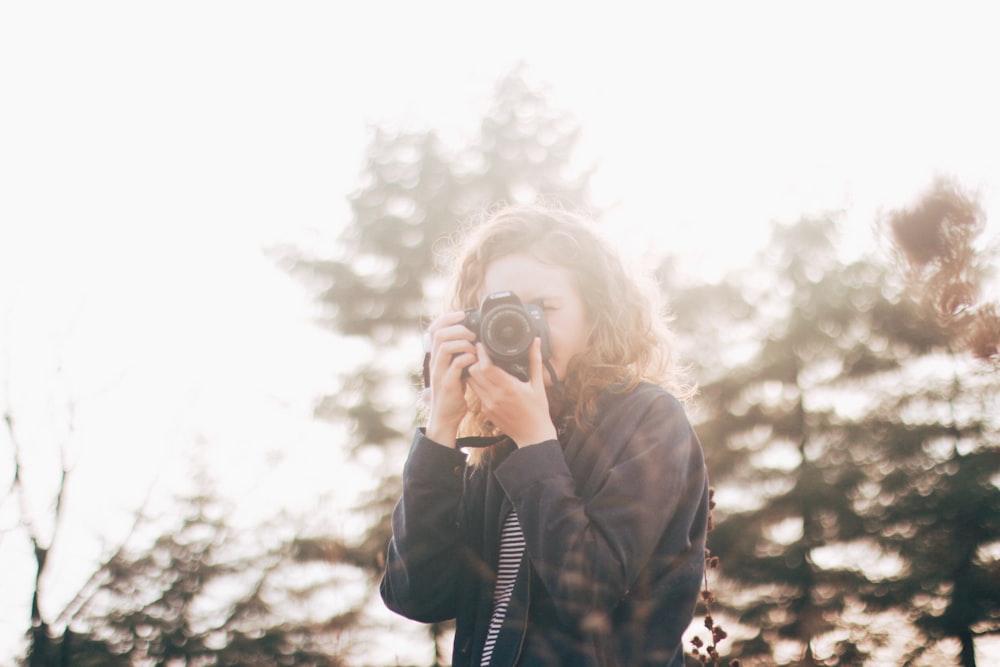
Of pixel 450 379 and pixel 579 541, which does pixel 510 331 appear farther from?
pixel 579 541

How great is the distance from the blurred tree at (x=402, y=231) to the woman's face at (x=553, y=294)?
7956 mm

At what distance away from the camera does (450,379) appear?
183 centimetres

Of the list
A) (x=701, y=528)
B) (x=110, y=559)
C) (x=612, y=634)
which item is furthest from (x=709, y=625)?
(x=110, y=559)

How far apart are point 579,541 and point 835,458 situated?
35.1 ft

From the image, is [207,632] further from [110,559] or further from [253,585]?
[110,559]

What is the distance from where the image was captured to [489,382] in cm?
174

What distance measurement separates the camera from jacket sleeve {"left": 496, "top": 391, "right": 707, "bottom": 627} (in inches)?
57.7

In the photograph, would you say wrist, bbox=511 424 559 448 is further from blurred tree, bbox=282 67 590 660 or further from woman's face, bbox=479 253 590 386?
blurred tree, bbox=282 67 590 660

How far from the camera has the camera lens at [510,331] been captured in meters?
1.71

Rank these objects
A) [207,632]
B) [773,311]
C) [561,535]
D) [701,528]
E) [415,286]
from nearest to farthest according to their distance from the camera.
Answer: [561,535], [701,528], [207,632], [415,286], [773,311]

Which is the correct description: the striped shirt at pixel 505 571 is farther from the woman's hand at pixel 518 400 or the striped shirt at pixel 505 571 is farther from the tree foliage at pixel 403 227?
the tree foliage at pixel 403 227

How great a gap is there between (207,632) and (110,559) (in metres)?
2.33

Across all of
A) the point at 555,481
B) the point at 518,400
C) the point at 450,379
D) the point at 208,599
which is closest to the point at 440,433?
the point at 450,379

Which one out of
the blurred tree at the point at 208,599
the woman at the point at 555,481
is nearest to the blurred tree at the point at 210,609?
the blurred tree at the point at 208,599
